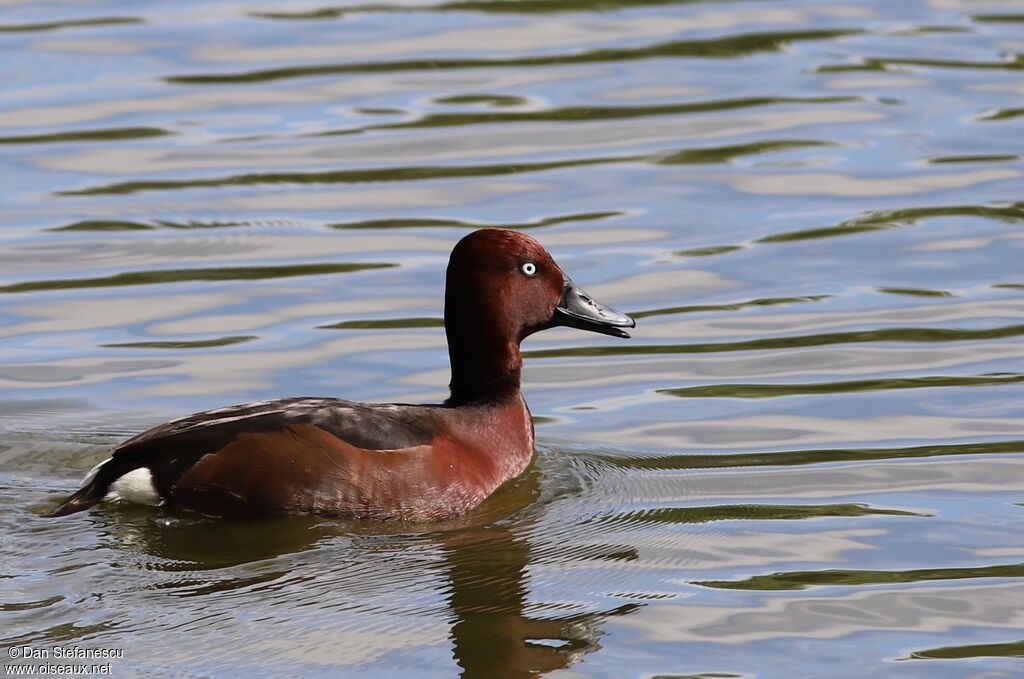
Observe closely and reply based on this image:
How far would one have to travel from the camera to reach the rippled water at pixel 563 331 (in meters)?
7.13

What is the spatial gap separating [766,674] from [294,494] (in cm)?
231

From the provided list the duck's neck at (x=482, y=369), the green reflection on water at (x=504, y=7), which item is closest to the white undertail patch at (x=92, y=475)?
the duck's neck at (x=482, y=369)

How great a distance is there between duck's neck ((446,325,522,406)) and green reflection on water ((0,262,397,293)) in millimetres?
3068

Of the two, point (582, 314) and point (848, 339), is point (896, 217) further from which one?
point (582, 314)

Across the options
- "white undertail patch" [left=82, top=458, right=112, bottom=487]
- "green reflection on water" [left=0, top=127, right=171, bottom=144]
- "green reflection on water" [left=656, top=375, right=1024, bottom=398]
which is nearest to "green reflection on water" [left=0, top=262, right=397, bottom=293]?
"green reflection on water" [left=0, top=127, right=171, bottom=144]

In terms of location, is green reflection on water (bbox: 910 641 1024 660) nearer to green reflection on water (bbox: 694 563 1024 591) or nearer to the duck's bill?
green reflection on water (bbox: 694 563 1024 591)

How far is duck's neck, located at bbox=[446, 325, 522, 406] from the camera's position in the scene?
8875 mm

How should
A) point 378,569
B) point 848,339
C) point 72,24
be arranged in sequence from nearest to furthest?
point 378,569
point 848,339
point 72,24

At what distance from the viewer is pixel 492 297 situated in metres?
8.87

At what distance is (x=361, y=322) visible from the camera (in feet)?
36.2

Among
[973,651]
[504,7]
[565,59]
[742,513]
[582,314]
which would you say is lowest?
[973,651]

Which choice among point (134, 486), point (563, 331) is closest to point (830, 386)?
point (563, 331)

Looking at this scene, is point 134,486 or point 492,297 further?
point 492,297

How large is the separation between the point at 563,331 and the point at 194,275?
2.35m
